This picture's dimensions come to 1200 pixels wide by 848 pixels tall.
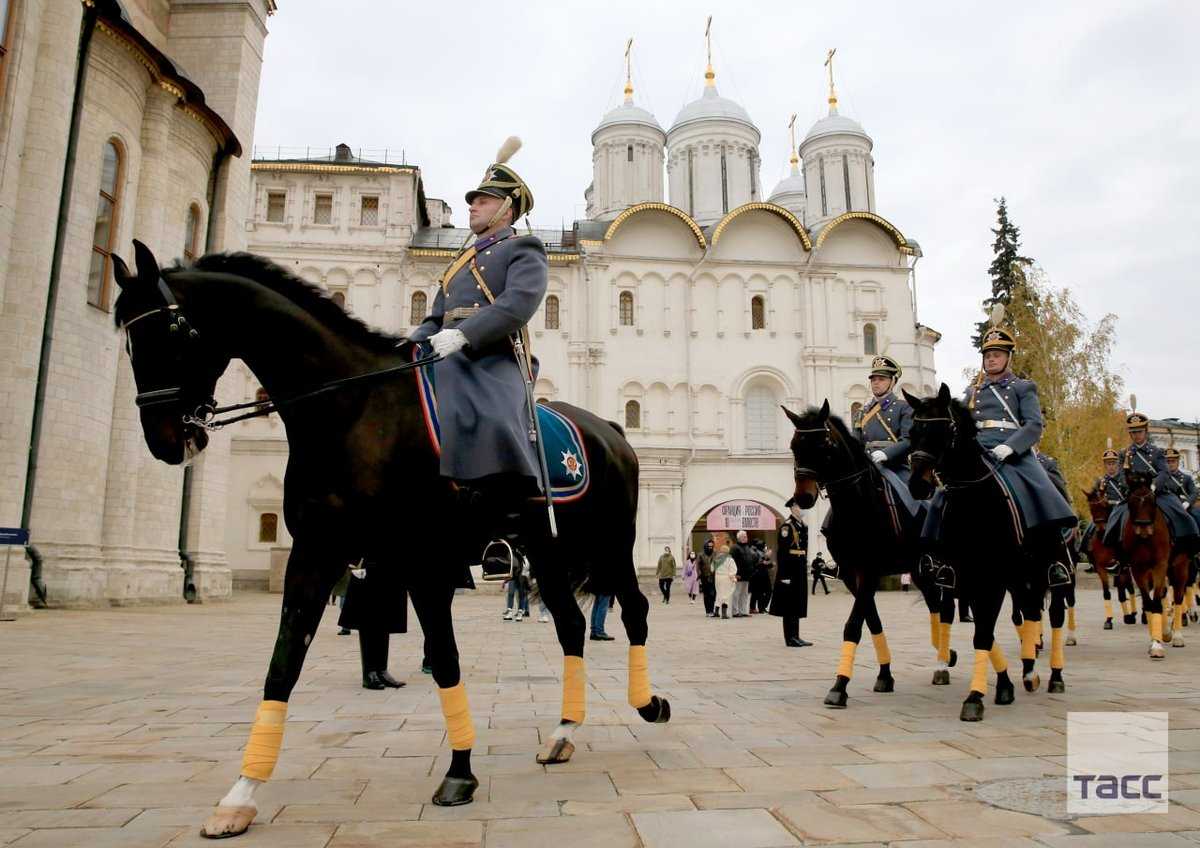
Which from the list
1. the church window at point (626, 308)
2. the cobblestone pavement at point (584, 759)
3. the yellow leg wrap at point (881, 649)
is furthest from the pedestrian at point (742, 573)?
the church window at point (626, 308)

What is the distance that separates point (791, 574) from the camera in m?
12.7

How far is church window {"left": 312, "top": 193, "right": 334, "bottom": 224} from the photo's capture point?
40.2 metres

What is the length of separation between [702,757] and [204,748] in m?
2.80

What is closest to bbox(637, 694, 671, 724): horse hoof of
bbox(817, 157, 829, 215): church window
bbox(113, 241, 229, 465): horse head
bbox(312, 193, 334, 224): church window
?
bbox(113, 241, 229, 465): horse head

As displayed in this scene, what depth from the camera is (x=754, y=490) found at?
39406 mm

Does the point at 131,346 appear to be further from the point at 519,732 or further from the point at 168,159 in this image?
the point at 168,159

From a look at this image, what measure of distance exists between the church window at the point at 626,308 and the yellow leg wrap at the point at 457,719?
1486 inches

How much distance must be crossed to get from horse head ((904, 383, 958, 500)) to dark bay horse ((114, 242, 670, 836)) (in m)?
3.16

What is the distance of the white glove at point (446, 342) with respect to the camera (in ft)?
13.2

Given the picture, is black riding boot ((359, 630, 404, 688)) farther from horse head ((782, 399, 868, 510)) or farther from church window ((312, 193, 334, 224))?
church window ((312, 193, 334, 224))

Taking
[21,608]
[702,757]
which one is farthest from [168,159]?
[702,757]

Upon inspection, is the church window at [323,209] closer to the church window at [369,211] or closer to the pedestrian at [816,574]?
the church window at [369,211]

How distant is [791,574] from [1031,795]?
29.9 ft

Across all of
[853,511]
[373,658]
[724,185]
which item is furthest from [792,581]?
[724,185]
